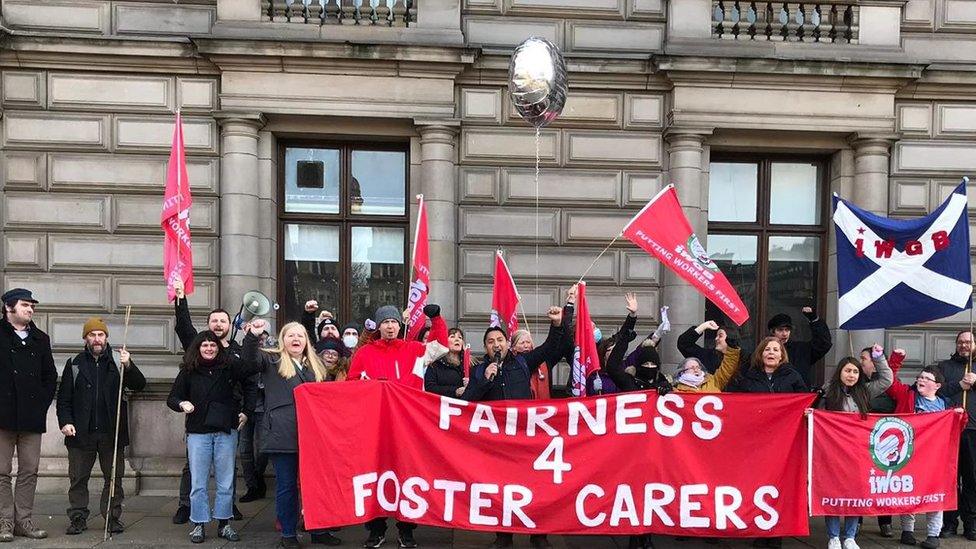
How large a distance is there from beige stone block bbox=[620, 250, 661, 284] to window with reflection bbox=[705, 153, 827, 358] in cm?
112

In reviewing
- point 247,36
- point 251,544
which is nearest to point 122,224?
point 247,36

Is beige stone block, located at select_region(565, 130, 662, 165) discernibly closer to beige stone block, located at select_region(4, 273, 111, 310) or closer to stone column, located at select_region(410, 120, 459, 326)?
stone column, located at select_region(410, 120, 459, 326)

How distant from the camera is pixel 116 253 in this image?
374 inches

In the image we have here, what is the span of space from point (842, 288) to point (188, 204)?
6989mm

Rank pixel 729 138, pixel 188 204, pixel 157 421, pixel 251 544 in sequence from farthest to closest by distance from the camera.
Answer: pixel 729 138 < pixel 157 421 < pixel 188 204 < pixel 251 544

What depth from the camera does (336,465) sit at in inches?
244

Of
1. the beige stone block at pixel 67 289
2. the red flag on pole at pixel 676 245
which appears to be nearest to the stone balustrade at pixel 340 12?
the beige stone block at pixel 67 289

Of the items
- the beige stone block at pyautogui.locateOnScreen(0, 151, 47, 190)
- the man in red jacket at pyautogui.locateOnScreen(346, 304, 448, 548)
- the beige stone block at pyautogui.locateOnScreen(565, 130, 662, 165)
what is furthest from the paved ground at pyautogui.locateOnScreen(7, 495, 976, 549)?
the beige stone block at pyautogui.locateOnScreen(565, 130, 662, 165)

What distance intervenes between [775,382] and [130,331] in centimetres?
808

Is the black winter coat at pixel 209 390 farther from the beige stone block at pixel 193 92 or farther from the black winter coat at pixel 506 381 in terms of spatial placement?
the beige stone block at pixel 193 92

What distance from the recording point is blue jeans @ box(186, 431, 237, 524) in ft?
21.5

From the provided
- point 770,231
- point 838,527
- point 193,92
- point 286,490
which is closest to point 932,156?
point 770,231

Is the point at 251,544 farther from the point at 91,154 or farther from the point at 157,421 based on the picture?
the point at 91,154

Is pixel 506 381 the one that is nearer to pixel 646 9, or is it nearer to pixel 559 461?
pixel 559 461
